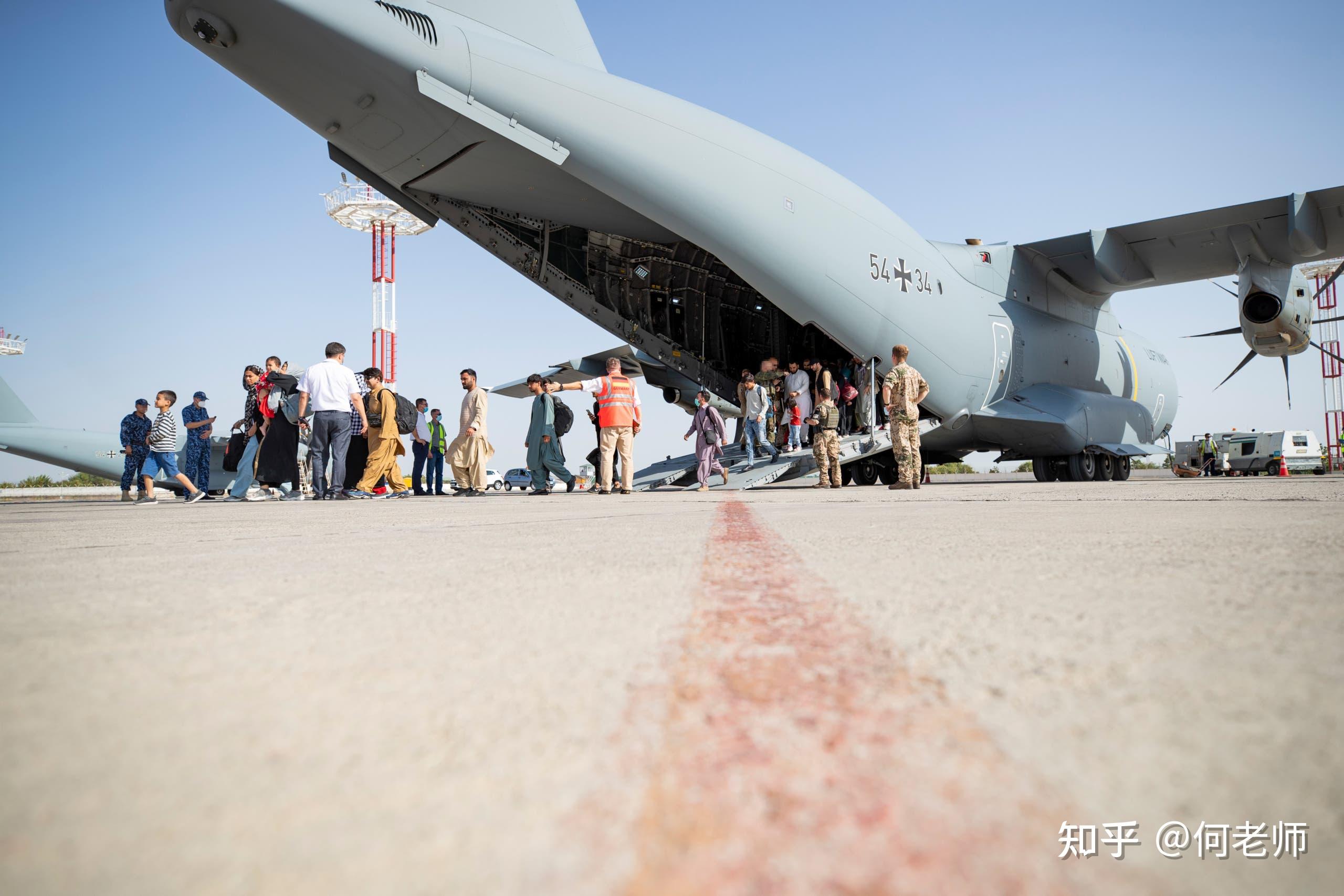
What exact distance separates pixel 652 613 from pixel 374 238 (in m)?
32.5

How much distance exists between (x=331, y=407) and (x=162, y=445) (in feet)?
6.28

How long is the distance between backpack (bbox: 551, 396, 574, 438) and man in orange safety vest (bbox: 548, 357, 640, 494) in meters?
1.31

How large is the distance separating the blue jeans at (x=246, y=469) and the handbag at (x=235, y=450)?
0.42 metres

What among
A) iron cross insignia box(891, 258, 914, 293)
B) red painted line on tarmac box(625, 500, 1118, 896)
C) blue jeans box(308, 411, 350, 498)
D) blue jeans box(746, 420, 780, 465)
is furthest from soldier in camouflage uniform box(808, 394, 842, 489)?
red painted line on tarmac box(625, 500, 1118, 896)

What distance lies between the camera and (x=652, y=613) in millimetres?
1186

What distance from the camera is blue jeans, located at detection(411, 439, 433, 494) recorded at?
1288 cm

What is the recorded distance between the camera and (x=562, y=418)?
10609 millimetres

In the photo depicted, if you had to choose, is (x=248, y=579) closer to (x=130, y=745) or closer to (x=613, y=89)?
(x=130, y=745)

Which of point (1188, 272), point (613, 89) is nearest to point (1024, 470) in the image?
point (1188, 272)

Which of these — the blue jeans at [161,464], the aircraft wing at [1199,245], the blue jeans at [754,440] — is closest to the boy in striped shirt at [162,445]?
the blue jeans at [161,464]

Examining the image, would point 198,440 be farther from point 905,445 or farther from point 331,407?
point 905,445

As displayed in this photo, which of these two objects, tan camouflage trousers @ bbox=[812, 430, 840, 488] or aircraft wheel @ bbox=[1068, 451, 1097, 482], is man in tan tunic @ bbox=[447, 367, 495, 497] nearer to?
tan camouflage trousers @ bbox=[812, 430, 840, 488]

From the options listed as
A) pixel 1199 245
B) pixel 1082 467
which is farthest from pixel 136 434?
pixel 1199 245

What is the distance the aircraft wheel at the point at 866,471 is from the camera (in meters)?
14.6
